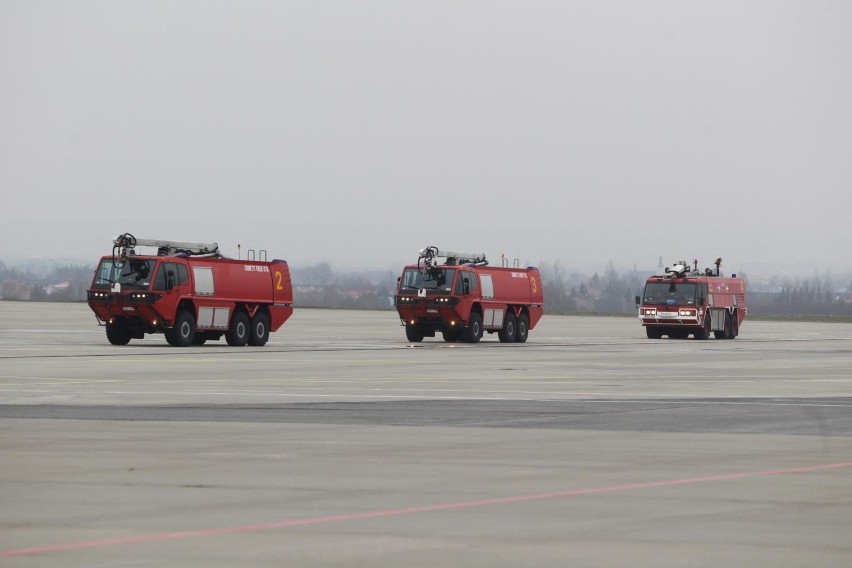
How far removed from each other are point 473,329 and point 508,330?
A: 2.48 m

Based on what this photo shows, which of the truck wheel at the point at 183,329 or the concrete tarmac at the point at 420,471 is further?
the truck wheel at the point at 183,329

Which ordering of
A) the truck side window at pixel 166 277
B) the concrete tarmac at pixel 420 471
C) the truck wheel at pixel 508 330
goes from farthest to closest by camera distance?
1. the truck wheel at pixel 508 330
2. the truck side window at pixel 166 277
3. the concrete tarmac at pixel 420 471

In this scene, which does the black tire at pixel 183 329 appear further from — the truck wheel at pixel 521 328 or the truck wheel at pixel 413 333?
the truck wheel at pixel 521 328

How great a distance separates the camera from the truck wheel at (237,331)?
2039 inches

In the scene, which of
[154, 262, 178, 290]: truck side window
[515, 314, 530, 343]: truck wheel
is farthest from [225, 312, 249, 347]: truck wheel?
[515, 314, 530, 343]: truck wheel

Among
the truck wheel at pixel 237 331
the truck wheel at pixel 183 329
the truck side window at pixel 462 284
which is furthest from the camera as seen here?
the truck side window at pixel 462 284

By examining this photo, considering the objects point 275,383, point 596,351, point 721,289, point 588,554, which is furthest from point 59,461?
point 721,289

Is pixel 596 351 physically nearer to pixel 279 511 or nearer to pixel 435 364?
pixel 435 364

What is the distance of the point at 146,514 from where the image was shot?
Result: 12.3 meters

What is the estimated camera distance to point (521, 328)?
60.1m

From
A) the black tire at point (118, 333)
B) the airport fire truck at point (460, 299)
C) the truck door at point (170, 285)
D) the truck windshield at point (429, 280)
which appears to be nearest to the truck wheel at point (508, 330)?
the airport fire truck at point (460, 299)

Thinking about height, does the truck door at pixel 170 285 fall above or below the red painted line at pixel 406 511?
above

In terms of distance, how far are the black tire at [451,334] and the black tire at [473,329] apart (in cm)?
31

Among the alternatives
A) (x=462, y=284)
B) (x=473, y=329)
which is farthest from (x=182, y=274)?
(x=473, y=329)
